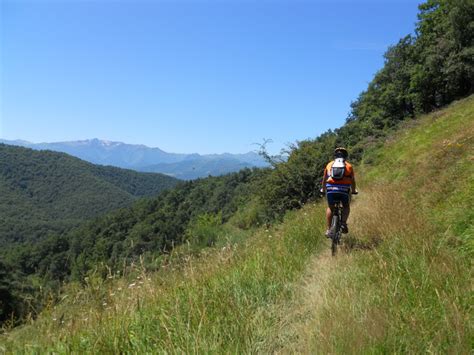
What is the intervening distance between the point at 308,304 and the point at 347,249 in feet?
7.87

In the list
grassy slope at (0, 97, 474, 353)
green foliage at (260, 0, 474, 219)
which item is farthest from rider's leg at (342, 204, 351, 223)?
green foliage at (260, 0, 474, 219)

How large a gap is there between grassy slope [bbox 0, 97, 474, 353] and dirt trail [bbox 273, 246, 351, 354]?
0.01 m

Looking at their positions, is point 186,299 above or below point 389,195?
below

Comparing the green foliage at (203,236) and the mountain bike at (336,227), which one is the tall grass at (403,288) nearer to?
the mountain bike at (336,227)

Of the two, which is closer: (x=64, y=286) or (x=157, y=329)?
(x=157, y=329)

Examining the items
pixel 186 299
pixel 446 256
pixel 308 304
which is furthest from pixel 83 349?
pixel 446 256

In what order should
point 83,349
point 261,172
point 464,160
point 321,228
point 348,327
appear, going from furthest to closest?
1. point 261,172
2. point 464,160
3. point 321,228
4. point 83,349
5. point 348,327

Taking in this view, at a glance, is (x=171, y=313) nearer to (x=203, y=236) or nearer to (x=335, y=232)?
(x=335, y=232)

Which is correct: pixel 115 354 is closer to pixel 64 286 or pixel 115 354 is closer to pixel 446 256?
pixel 64 286

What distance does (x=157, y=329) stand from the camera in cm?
337

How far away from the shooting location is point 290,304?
400 centimetres

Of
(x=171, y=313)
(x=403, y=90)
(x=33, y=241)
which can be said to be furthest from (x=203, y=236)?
(x=33, y=241)

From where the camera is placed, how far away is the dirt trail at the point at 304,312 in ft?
10.2

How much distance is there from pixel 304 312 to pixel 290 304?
0.33 m
